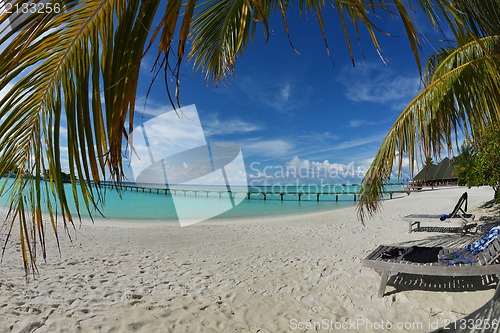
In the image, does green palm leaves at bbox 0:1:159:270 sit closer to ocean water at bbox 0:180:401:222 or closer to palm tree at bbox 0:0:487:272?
palm tree at bbox 0:0:487:272

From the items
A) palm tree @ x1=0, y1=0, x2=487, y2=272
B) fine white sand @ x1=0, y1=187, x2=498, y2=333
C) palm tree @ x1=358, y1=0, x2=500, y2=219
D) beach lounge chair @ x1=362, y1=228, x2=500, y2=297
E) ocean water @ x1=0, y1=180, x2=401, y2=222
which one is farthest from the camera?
ocean water @ x1=0, y1=180, x2=401, y2=222

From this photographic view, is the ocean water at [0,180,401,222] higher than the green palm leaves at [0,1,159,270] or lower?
lower

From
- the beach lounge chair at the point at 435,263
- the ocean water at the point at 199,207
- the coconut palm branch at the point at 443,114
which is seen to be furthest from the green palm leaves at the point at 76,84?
the beach lounge chair at the point at 435,263

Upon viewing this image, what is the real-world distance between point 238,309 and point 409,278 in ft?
8.41

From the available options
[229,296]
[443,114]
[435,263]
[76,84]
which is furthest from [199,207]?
[76,84]

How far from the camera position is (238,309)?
12.8 feet

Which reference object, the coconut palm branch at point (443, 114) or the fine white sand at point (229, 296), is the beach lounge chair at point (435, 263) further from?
the coconut palm branch at point (443, 114)

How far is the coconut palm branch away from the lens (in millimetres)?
3191

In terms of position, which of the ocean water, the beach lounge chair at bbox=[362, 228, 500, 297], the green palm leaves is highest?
the green palm leaves

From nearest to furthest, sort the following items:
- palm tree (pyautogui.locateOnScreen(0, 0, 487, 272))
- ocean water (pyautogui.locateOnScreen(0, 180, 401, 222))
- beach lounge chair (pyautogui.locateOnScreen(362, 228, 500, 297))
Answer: palm tree (pyautogui.locateOnScreen(0, 0, 487, 272)) → beach lounge chair (pyautogui.locateOnScreen(362, 228, 500, 297)) → ocean water (pyautogui.locateOnScreen(0, 180, 401, 222))

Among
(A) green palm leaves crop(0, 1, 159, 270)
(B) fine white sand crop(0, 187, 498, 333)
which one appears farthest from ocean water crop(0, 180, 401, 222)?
(B) fine white sand crop(0, 187, 498, 333)

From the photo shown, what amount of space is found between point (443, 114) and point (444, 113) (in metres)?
0.02

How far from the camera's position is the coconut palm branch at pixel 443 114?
319cm

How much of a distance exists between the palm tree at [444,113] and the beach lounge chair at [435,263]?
87 centimetres
